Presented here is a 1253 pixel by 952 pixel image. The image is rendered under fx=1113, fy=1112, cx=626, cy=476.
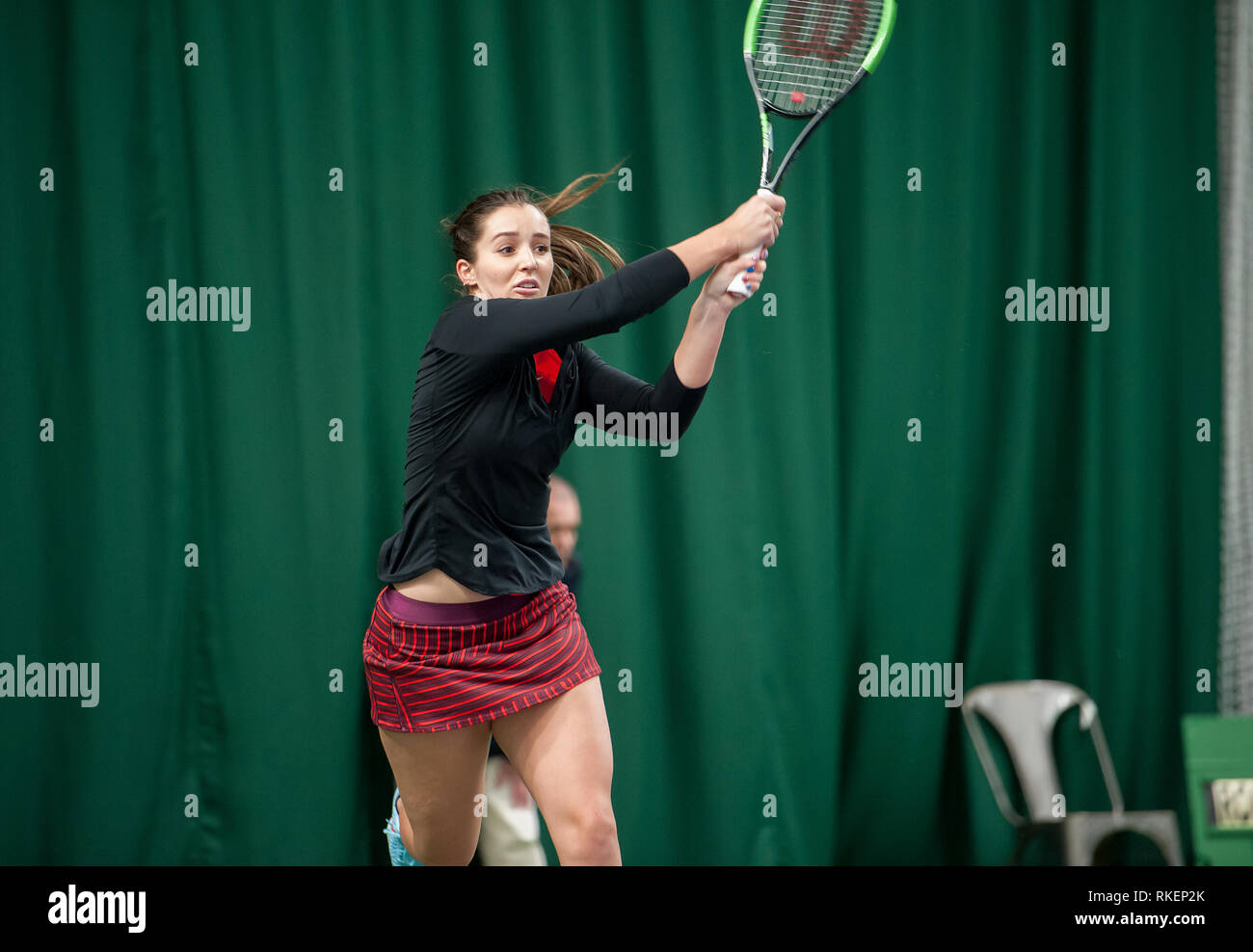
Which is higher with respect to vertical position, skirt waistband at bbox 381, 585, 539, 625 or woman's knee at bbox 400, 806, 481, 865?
skirt waistband at bbox 381, 585, 539, 625

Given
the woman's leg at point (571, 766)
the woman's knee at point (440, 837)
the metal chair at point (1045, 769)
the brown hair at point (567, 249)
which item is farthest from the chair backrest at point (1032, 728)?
the brown hair at point (567, 249)

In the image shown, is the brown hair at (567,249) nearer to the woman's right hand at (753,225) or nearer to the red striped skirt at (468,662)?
the woman's right hand at (753,225)

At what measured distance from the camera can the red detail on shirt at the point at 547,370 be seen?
7.80 ft

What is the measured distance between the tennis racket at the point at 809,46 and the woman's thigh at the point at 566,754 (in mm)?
1310

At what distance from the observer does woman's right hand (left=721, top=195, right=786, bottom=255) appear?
2.20 meters

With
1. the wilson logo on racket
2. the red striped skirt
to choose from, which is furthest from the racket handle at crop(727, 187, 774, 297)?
the red striped skirt

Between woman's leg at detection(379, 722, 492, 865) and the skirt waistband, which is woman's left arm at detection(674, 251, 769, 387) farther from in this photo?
woman's leg at detection(379, 722, 492, 865)

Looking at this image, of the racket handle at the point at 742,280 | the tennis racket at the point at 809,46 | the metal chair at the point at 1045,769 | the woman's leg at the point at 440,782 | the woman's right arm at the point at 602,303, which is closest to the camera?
the woman's right arm at the point at 602,303

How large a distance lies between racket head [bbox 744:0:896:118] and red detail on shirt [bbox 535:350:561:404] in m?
0.78

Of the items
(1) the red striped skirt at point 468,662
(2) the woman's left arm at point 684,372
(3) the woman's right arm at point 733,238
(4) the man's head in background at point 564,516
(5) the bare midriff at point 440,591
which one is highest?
(3) the woman's right arm at point 733,238

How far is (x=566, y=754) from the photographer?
7.38ft

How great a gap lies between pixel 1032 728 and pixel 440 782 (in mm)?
1882

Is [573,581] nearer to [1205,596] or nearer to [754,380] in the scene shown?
[754,380]
